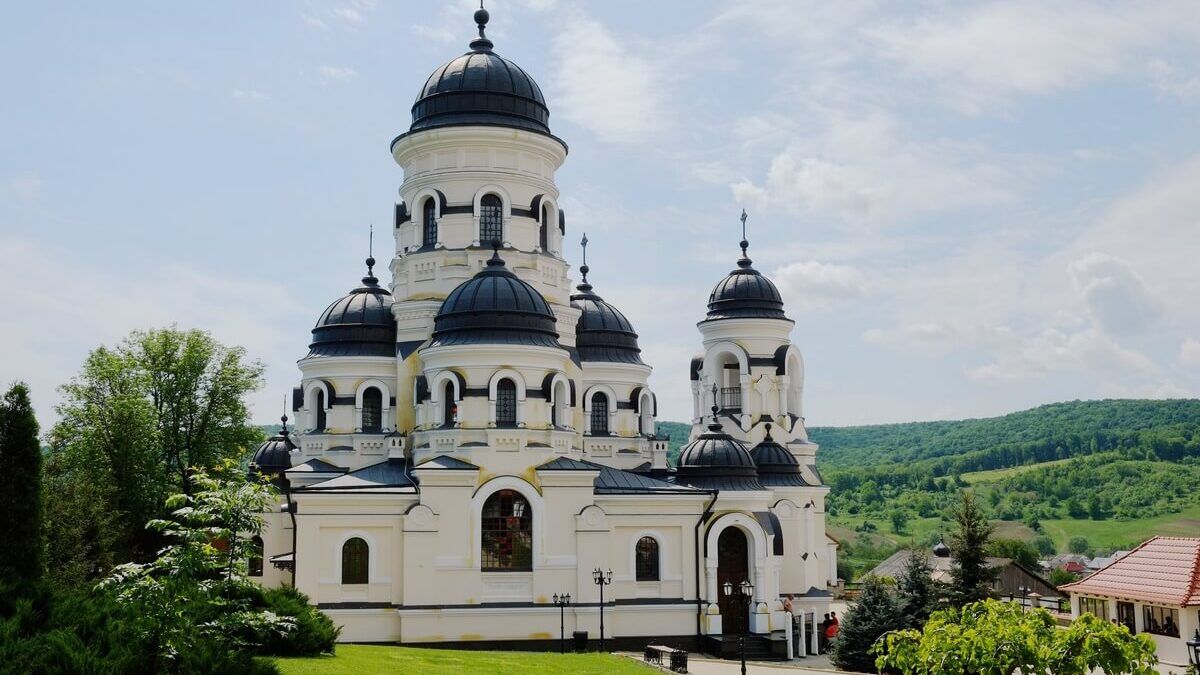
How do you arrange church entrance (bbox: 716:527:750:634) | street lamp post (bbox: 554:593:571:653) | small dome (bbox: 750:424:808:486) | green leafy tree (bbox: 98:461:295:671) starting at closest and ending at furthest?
green leafy tree (bbox: 98:461:295:671) < street lamp post (bbox: 554:593:571:653) < church entrance (bbox: 716:527:750:634) < small dome (bbox: 750:424:808:486)

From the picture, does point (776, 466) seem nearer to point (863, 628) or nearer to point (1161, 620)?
point (863, 628)

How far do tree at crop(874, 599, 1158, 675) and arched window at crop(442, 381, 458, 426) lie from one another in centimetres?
1769

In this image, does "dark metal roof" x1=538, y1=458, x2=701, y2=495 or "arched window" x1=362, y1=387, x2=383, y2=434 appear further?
"arched window" x1=362, y1=387, x2=383, y2=434

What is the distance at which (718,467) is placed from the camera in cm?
3155

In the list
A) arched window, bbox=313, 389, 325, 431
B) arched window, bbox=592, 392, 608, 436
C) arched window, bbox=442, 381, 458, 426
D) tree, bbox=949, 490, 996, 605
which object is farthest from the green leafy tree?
tree, bbox=949, 490, 996, 605

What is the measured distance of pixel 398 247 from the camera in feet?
Answer: 112

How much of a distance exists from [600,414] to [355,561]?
10806mm

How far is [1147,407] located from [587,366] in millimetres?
131981

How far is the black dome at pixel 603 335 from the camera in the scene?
3678cm

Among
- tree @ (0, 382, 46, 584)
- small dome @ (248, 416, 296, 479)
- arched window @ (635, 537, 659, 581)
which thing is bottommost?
arched window @ (635, 537, 659, 581)

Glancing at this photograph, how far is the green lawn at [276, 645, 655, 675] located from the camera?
1869cm

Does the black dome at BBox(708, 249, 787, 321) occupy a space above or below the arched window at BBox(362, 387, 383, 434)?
A: above

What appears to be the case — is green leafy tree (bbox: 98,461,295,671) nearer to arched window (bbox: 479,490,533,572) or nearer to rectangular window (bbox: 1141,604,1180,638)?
arched window (bbox: 479,490,533,572)

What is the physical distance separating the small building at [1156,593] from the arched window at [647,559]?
10.5 metres
